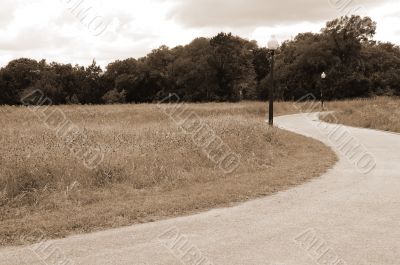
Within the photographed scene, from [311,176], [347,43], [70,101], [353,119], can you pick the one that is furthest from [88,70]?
[311,176]

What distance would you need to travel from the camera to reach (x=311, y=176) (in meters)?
11.0

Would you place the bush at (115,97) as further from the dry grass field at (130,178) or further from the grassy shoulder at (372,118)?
the dry grass field at (130,178)

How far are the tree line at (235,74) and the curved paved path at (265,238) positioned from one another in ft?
198

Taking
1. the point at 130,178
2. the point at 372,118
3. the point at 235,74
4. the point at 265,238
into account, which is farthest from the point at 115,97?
the point at 265,238

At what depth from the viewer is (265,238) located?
6.24 metres

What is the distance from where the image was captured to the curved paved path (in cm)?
549

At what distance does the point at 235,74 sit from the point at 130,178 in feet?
206

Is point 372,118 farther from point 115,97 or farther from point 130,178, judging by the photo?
point 115,97

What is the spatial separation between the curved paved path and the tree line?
60499 millimetres

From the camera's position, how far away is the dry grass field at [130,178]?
7.40m

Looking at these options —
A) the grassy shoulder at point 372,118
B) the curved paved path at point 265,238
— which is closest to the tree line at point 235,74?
the grassy shoulder at point 372,118

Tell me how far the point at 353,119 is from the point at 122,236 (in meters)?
24.5

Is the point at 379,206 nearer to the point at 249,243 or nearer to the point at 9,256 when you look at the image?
the point at 249,243

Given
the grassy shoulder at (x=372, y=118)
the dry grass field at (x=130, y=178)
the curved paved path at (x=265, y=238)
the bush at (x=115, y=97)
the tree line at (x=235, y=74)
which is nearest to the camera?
the curved paved path at (x=265, y=238)
